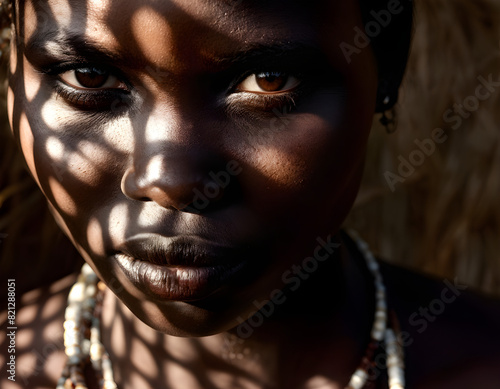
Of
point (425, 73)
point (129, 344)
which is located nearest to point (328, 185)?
point (129, 344)

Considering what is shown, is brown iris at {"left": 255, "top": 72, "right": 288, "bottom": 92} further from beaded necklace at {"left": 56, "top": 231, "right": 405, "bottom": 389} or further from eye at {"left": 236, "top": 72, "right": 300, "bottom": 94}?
beaded necklace at {"left": 56, "top": 231, "right": 405, "bottom": 389}

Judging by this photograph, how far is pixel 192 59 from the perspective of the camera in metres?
0.87

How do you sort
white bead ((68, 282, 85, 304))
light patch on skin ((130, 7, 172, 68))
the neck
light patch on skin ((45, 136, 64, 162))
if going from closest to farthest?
light patch on skin ((130, 7, 172, 68))
light patch on skin ((45, 136, 64, 162))
the neck
white bead ((68, 282, 85, 304))

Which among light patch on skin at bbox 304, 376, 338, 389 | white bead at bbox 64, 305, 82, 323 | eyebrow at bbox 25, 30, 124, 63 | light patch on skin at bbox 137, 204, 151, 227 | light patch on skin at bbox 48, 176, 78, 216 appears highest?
eyebrow at bbox 25, 30, 124, 63

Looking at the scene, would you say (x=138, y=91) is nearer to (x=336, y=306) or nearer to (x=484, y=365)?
(x=336, y=306)

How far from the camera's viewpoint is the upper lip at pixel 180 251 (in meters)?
0.91

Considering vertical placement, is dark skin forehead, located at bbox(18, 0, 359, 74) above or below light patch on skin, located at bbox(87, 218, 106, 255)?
above

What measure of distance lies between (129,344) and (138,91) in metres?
0.59

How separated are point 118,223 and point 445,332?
79cm

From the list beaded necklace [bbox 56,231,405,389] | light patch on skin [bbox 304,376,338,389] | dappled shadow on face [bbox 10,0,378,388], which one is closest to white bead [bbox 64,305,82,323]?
beaded necklace [bbox 56,231,405,389]

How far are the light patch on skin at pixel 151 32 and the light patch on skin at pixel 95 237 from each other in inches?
10.2

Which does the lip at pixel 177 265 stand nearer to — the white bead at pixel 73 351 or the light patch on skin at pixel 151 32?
the light patch on skin at pixel 151 32

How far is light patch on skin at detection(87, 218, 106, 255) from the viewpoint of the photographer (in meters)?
0.98

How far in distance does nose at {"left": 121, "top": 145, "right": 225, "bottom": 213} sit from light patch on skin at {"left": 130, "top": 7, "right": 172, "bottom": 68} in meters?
0.12
